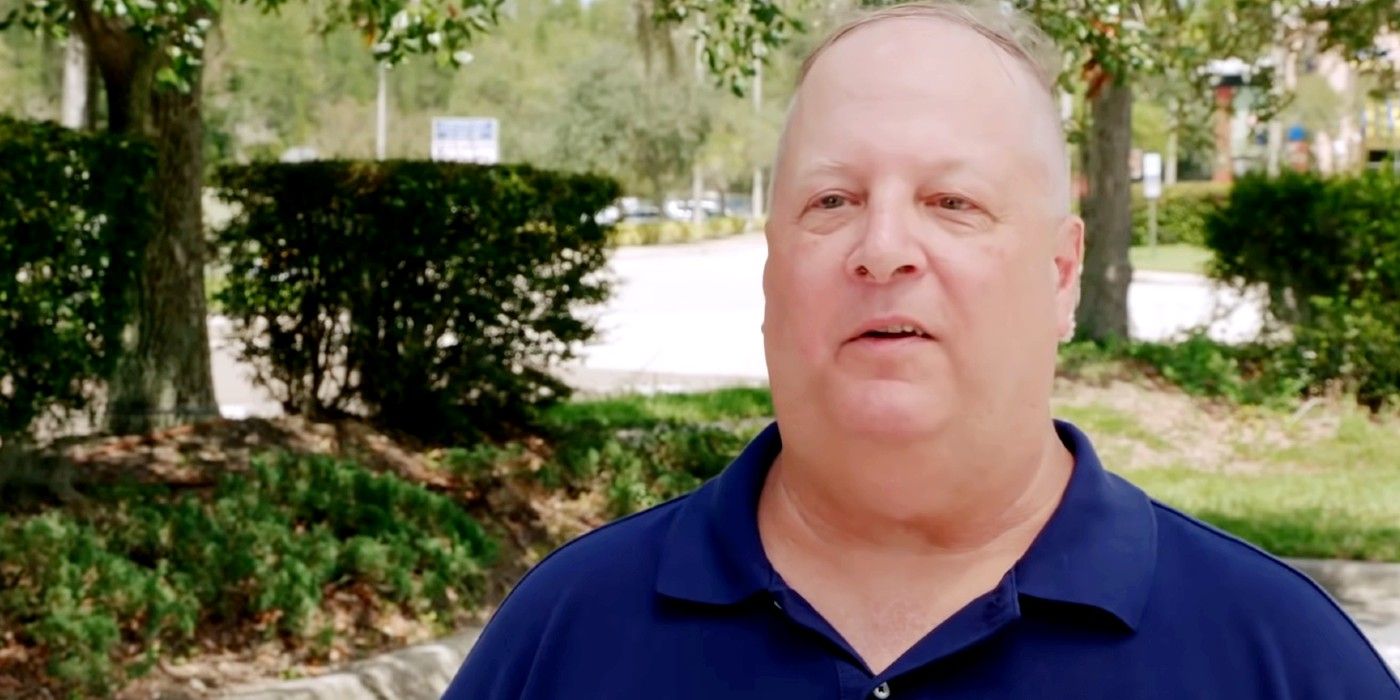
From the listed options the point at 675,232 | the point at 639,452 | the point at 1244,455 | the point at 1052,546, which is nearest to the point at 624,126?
the point at 675,232

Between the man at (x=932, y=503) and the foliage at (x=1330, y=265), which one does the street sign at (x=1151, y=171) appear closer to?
the foliage at (x=1330, y=265)

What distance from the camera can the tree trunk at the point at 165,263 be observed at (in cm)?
991

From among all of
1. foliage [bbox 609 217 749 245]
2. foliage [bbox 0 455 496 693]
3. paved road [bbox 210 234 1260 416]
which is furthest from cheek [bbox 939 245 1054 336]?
foliage [bbox 609 217 749 245]

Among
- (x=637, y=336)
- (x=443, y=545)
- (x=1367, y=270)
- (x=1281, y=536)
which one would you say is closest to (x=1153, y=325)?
(x=637, y=336)

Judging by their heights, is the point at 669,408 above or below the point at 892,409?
below

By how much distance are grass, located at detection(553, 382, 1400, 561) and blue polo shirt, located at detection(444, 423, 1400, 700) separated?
7458mm

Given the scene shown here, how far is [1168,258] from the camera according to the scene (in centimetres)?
4844

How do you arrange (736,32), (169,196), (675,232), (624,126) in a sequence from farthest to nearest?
(624,126) < (675,232) < (169,196) < (736,32)

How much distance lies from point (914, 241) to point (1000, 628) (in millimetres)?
365

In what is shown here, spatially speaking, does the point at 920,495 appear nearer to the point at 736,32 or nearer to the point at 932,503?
the point at 932,503

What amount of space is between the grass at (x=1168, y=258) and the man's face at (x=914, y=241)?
37.6m

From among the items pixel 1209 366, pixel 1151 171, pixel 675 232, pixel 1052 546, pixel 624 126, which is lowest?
pixel 1209 366

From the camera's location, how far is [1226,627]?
1668 millimetres

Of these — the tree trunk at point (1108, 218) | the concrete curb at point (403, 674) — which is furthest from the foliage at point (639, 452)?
the tree trunk at point (1108, 218)
